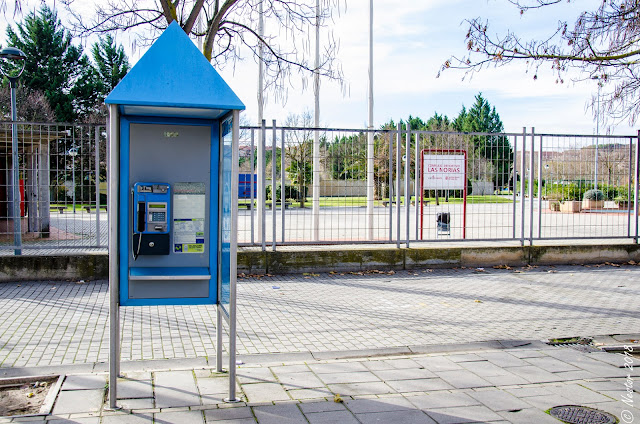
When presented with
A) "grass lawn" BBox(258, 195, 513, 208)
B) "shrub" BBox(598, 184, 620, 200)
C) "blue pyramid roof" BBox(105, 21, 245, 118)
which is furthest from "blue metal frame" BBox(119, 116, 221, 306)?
"shrub" BBox(598, 184, 620, 200)

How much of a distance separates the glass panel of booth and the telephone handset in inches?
19.5

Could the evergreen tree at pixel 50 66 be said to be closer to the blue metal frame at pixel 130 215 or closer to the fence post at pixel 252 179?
the fence post at pixel 252 179

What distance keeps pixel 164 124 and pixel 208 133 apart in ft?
1.34

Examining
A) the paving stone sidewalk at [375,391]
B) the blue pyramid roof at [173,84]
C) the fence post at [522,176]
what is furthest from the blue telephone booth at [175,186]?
the fence post at [522,176]

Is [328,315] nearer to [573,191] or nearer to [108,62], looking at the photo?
[573,191]

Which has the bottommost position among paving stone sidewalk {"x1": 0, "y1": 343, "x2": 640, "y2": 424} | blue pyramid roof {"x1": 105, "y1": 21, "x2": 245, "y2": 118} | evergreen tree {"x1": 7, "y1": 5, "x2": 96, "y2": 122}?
paving stone sidewalk {"x1": 0, "y1": 343, "x2": 640, "y2": 424}

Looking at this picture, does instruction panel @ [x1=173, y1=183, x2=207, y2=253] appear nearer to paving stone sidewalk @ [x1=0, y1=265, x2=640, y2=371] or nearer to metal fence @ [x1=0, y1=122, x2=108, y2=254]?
paving stone sidewalk @ [x1=0, y1=265, x2=640, y2=371]

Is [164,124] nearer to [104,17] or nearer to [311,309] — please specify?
[311,309]

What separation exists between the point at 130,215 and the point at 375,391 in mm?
2592

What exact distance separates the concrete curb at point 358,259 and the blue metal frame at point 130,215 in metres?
4.98

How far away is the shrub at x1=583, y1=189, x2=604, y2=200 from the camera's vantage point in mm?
12650

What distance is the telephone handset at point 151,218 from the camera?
491cm

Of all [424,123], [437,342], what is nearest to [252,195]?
[437,342]

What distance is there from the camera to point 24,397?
4.62 m
